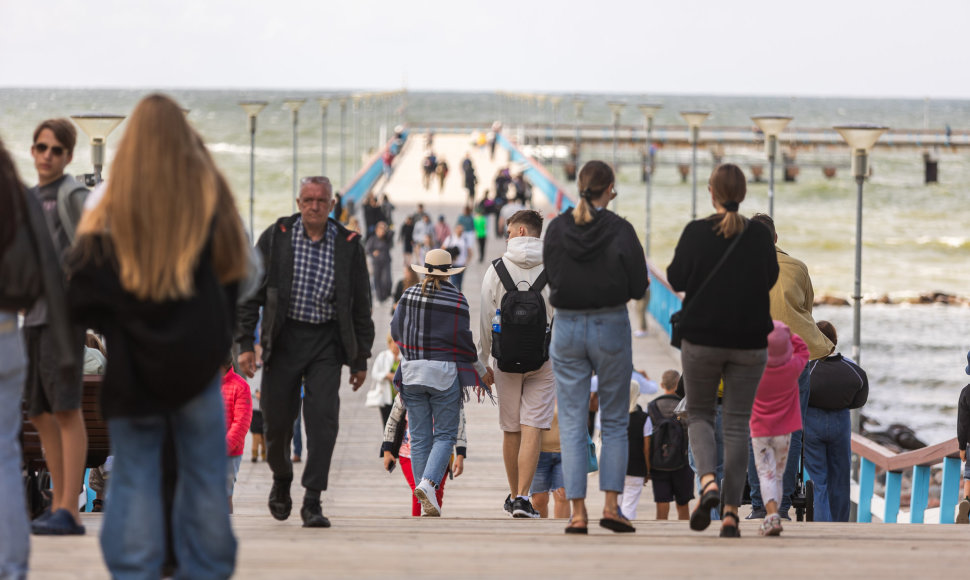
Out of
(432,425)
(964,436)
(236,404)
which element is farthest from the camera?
(964,436)

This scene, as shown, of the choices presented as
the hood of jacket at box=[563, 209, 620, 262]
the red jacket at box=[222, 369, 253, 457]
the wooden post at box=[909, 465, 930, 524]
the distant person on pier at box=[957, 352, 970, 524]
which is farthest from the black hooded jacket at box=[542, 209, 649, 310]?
the wooden post at box=[909, 465, 930, 524]

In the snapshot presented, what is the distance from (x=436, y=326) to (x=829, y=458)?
292 cm

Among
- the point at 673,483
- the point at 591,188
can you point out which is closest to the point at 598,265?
the point at 591,188

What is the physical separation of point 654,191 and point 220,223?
84387 millimetres

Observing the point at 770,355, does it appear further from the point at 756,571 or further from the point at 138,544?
the point at 138,544

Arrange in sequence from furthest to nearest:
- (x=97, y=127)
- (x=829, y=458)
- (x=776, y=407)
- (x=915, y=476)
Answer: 1. (x=97, y=127)
2. (x=915, y=476)
3. (x=829, y=458)
4. (x=776, y=407)

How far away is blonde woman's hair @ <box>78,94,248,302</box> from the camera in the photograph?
391 cm

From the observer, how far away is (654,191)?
8738 centimetres

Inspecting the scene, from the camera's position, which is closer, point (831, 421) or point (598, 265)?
point (598, 265)

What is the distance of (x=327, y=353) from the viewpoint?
240 inches

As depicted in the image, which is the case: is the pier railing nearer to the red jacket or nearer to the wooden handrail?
the wooden handrail

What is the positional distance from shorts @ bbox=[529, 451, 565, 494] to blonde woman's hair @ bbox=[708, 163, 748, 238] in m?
3.08

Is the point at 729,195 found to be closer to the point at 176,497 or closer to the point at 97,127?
the point at 176,497

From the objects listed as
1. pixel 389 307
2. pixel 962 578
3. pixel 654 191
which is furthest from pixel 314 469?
pixel 654 191
